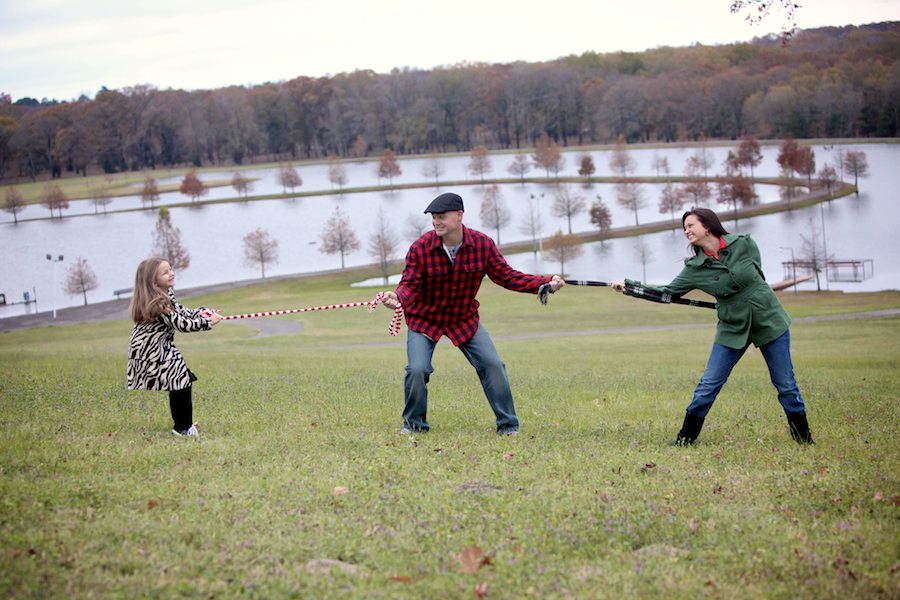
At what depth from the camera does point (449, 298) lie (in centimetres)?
998

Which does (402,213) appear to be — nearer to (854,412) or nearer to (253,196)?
(253,196)

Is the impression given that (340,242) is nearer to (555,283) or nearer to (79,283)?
(79,283)

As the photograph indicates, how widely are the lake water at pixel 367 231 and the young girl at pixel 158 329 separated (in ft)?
209

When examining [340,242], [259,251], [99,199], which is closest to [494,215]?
[340,242]

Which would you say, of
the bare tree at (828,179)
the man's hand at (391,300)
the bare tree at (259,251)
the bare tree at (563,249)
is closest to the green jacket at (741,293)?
the man's hand at (391,300)

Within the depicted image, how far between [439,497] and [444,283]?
3248mm

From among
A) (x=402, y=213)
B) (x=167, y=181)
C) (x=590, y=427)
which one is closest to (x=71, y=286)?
(x=402, y=213)

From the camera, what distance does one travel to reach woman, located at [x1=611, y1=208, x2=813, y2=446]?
9344mm

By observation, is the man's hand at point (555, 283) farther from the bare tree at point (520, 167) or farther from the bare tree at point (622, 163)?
the bare tree at point (520, 167)

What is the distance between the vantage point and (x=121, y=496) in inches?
276

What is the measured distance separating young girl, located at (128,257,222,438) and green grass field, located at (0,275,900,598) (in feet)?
2.07

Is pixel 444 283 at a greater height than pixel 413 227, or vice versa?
pixel 444 283

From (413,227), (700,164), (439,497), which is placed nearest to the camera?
(439,497)

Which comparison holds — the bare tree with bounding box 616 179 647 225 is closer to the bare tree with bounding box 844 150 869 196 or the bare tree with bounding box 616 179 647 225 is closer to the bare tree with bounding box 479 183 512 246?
the bare tree with bounding box 479 183 512 246
